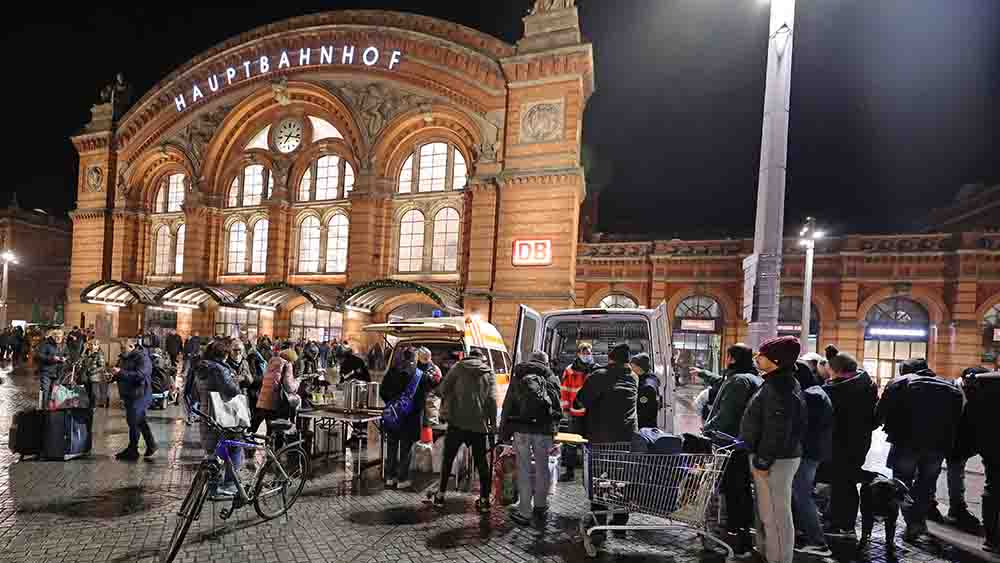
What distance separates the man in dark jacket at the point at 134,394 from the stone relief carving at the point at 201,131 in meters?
20.3

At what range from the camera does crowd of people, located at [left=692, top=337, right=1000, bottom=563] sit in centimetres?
431

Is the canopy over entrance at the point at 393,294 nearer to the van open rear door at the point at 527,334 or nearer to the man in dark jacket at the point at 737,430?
the van open rear door at the point at 527,334

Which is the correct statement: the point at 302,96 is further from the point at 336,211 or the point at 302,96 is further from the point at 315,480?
the point at 315,480

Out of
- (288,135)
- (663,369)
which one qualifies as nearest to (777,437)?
(663,369)

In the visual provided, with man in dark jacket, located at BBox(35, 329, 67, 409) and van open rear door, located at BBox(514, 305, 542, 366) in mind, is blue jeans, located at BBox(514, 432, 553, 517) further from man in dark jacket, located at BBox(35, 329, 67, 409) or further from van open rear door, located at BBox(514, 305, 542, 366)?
man in dark jacket, located at BBox(35, 329, 67, 409)

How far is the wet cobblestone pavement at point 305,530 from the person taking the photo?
4.59 m

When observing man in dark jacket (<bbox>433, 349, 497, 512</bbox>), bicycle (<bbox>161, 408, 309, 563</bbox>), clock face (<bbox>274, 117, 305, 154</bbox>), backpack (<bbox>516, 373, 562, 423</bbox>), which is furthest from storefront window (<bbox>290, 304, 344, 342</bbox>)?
backpack (<bbox>516, 373, 562, 423</bbox>)

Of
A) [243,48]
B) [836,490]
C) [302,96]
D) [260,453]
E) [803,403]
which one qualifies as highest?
[243,48]

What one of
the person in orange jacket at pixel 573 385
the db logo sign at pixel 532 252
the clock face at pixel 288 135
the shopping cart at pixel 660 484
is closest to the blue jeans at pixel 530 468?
the shopping cart at pixel 660 484

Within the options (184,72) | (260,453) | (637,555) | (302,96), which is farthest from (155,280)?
(637,555)

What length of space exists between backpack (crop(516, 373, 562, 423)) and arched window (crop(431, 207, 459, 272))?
15.5 m

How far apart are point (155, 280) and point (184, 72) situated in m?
10.5

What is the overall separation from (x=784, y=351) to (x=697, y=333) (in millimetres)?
23172

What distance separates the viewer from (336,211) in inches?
888
